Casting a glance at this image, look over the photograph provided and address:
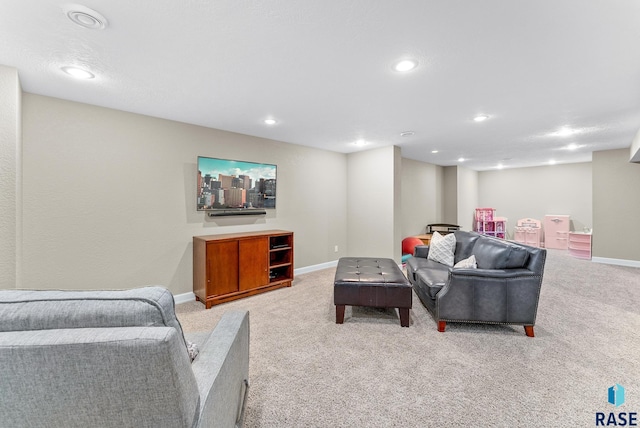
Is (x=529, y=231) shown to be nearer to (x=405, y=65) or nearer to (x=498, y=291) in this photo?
(x=498, y=291)

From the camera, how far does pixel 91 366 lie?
0.72 metres

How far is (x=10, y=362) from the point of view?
0.71 meters

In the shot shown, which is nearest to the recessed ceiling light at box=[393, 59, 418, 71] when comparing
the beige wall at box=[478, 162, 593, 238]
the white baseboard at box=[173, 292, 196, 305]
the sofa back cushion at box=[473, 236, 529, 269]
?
the sofa back cushion at box=[473, 236, 529, 269]

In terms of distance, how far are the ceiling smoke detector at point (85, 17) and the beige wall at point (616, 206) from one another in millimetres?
8273

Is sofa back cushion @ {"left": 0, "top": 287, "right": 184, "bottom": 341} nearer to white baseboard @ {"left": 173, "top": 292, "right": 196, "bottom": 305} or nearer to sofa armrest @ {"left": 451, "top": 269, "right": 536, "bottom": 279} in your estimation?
sofa armrest @ {"left": 451, "top": 269, "right": 536, "bottom": 279}

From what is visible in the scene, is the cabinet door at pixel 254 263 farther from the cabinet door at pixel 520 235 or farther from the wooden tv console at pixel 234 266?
the cabinet door at pixel 520 235

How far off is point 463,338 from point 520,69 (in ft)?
7.88

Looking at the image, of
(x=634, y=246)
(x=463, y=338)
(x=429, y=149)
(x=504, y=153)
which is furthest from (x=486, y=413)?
(x=634, y=246)

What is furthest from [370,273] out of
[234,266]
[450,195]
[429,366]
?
[450,195]

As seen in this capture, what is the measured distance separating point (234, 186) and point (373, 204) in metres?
2.65

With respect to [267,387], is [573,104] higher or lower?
higher

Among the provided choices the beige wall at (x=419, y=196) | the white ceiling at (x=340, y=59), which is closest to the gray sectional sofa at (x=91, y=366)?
the white ceiling at (x=340, y=59)

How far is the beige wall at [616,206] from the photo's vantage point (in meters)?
5.54

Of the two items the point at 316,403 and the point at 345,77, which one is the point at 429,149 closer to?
the point at 345,77
